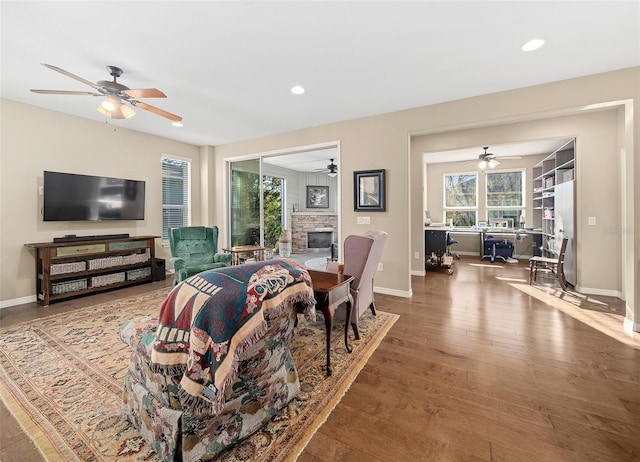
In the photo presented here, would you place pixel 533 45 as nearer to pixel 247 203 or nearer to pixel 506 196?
pixel 247 203

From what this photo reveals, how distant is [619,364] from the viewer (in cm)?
222

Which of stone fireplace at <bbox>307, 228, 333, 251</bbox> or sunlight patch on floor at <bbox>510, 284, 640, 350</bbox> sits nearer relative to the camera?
sunlight patch on floor at <bbox>510, 284, 640, 350</bbox>

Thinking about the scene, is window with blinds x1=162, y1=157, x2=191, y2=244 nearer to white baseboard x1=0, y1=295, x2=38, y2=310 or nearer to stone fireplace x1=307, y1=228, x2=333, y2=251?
white baseboard x1=0, y1=295, x2=38, y2=310

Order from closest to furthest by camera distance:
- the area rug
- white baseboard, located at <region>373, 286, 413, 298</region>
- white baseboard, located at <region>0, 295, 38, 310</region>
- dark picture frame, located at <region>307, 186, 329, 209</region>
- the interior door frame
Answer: the area rug
white baseboard, located at <region>0, 295, 38, 310</region>
white baseboard, located at <region>373, 286, 413, 298</region>
the interior door frame
dark picture frame, located at <region>307, 186, 329, 209</region>

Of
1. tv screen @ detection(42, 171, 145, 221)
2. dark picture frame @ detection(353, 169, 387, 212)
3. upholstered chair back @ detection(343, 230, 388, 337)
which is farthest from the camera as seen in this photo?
dark picture frame @ detection(353, 169, 387, 212)

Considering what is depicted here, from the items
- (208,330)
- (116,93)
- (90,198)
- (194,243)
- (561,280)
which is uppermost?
(116,93)

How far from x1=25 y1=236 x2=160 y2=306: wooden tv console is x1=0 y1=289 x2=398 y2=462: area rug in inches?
31.3

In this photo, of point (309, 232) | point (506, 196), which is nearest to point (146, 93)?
point (309, 232)

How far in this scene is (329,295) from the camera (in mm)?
2041

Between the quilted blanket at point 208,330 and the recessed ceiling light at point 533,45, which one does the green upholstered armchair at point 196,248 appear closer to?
the quilted blanket at point 208,330

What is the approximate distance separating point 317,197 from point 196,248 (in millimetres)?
5507

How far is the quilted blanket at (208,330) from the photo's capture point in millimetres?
1054

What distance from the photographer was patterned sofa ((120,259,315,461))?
1.07m

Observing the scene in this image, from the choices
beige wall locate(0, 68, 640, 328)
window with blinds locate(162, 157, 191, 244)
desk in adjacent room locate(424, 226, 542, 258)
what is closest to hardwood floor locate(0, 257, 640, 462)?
beige wall locate(0, 68, 640, 328)
